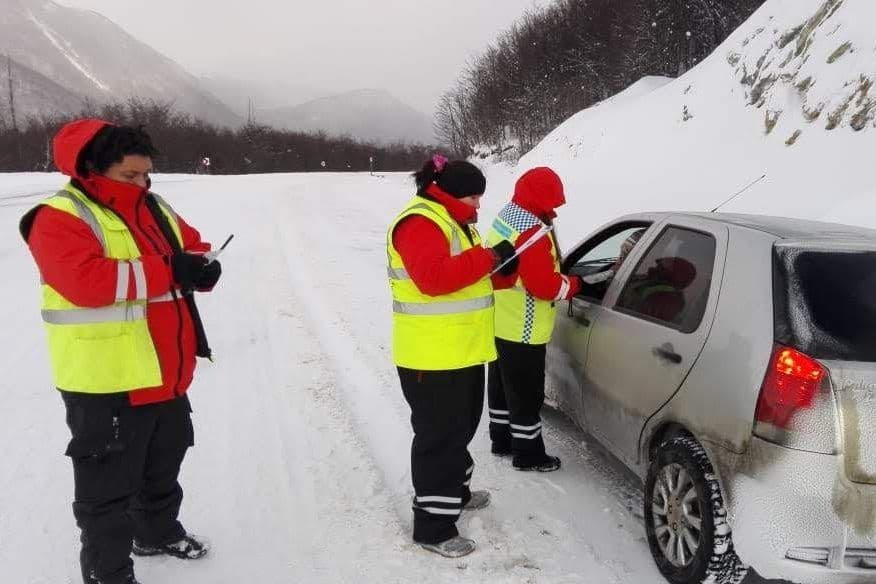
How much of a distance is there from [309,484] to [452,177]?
1.97 meters

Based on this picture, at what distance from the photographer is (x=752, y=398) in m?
2.16

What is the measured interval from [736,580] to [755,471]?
495mm

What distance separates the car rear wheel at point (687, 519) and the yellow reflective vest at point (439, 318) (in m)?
0.94

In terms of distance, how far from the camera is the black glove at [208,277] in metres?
2.44

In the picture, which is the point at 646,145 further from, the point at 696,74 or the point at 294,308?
the point at 294,308

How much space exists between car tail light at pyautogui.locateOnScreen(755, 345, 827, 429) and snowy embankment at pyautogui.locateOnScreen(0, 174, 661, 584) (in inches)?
42.1

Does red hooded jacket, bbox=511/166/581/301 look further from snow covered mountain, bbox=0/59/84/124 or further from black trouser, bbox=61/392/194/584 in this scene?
snow covered mountain, bbox=0/59/84/124

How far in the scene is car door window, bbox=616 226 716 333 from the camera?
105 inches

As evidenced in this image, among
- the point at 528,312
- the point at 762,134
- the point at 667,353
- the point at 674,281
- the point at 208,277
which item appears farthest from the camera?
the point at 762,134

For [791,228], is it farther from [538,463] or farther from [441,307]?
[538,463]

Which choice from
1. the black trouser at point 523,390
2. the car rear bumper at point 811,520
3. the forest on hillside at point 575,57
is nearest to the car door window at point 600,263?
the black trouser at point 523,390

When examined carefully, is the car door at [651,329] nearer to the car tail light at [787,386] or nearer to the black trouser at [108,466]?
the car tail light at [787,386]

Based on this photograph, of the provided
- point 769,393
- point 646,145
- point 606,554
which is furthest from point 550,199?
point 646,145

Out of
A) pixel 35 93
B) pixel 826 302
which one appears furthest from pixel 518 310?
pixel 35 93
